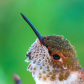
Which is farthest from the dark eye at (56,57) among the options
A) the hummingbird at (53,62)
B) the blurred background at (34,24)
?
the blurred background at (34,24)

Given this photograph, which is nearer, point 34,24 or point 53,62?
point 53,62

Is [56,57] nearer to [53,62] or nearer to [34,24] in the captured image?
[53,62]

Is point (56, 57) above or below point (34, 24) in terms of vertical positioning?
below

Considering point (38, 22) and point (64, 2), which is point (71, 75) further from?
point (64, 2)

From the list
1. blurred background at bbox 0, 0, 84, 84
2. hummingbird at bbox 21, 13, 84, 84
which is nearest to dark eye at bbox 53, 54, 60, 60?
hummingbird at bbox 21, 13, 84, 84

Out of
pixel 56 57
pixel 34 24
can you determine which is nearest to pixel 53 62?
pixel 56 57

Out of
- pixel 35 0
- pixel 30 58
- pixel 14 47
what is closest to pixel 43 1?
pixel 35 0
